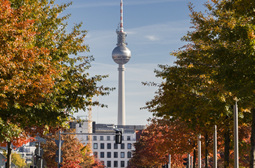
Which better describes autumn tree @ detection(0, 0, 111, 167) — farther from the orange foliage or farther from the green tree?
the green tree

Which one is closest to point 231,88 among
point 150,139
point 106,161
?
point 150,139

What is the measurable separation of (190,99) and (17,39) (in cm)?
990

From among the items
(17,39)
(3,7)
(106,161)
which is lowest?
(106,161)

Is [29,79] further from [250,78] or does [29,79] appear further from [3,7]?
[250,78]

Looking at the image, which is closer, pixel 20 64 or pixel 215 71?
pixel 20 64

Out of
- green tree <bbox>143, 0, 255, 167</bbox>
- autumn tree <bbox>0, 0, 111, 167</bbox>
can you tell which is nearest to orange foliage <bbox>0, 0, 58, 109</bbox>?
autumn tree <bbox>0, 0, 111, 167</bbox>

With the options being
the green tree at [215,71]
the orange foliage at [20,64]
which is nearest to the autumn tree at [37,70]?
the orange foliage at [20,64]

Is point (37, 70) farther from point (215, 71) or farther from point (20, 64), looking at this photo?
point (215, 71)

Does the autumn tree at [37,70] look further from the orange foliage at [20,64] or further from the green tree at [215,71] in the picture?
the green tree at [215,71]

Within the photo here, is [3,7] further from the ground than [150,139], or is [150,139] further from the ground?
[3,7]

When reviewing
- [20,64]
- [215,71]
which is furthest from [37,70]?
[215,71]

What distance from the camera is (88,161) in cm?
7519

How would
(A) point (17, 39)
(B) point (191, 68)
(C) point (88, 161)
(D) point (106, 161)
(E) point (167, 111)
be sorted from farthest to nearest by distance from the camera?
(D) point (106, 161) → (C) point (88, 161) → (E) point (167, 111) → (B) point (191, 68) → (A) point (17, 39)

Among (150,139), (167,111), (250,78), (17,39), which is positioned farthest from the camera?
(150,139)
